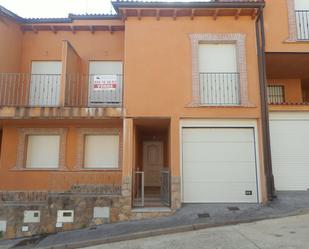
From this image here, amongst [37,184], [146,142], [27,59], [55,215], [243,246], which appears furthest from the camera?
[146,142]

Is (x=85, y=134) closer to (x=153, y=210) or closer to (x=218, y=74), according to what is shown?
(x=153, y=210)

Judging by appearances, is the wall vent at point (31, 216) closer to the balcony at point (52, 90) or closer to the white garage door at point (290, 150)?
the balcony at point (52, 90)

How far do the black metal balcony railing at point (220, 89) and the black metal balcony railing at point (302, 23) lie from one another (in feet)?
9.83

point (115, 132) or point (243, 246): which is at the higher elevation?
point (115, 132)

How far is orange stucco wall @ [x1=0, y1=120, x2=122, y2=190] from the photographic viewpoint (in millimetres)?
10414

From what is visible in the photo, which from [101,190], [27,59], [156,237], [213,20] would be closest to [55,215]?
[101,190]

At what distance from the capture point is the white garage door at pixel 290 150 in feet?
29.7

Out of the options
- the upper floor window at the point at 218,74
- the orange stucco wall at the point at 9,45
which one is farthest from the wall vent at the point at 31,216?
the upper floor window at the point at 218,74

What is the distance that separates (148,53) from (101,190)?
540 cm

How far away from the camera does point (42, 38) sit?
11.6 metres

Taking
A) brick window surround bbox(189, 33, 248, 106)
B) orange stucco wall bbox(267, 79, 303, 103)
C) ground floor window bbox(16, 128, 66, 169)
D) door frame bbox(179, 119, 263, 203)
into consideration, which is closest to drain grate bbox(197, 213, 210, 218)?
door frame bbox(179, 119, 263, 203)

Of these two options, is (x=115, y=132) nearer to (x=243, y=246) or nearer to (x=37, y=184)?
(x=37, y=184)

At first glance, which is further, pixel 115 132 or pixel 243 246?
pixel 115 132

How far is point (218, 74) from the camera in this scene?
9.41m
